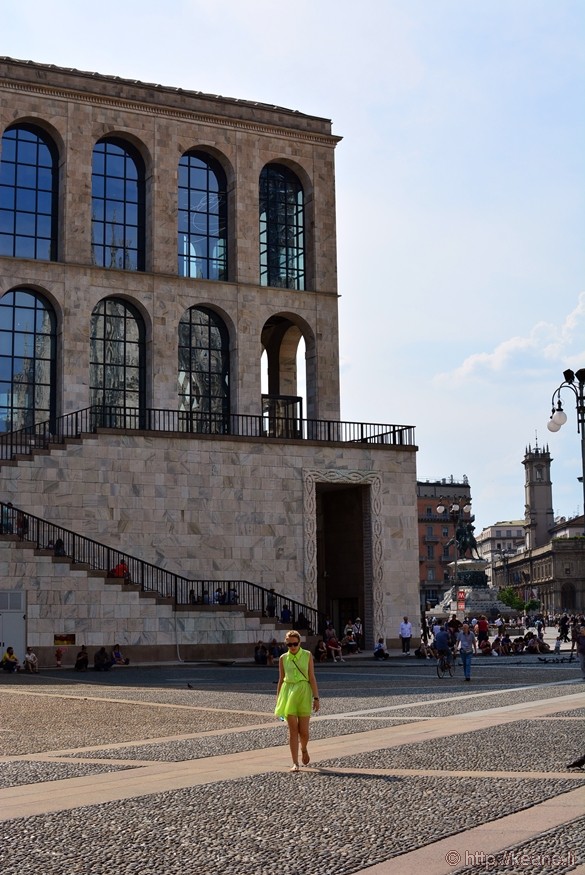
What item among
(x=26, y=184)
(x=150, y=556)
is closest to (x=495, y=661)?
(x=150, y=556)

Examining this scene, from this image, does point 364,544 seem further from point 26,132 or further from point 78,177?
point 26,132

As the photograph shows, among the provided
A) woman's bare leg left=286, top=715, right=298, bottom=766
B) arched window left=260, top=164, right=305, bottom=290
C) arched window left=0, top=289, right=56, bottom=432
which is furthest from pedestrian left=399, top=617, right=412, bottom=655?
woman's bare leg left=286, top=715, right=298, bottom=766

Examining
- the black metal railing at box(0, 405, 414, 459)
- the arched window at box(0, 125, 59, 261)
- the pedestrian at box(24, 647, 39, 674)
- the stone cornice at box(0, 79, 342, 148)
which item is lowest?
the pedestrian at box(24, 647, 39, 674)

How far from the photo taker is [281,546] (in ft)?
144

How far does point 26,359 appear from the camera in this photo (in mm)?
44625

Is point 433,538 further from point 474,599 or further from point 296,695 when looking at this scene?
point 296,695

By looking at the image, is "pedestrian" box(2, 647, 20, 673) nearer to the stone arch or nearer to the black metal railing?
the black metal railing

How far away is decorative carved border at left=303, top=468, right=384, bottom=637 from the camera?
44156 millimetres

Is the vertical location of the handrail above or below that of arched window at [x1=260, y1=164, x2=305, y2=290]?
below

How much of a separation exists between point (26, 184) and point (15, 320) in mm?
5681

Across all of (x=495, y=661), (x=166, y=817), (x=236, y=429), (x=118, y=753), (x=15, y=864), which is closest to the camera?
(x=15, y=864)

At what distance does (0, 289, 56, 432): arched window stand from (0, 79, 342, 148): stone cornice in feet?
26.1

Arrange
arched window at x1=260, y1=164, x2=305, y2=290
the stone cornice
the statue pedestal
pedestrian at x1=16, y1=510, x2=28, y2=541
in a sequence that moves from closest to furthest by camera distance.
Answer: pedestrian at x1=16, y1=510, x2=28, y2=541 → the stone cornice → arched window at x1=260, y1=164, x2=305, y2=290 → the statue pedestal

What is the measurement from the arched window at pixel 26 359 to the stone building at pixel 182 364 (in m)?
0.07
